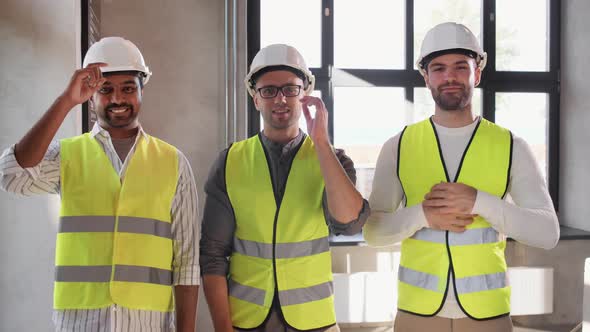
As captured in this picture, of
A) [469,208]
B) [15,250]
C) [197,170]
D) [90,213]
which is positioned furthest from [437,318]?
[197,170]

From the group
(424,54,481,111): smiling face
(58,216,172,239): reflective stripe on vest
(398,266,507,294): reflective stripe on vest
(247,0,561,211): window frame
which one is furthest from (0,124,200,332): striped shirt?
(247,0,561,211): window frame

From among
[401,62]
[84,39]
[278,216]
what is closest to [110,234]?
[278,216]

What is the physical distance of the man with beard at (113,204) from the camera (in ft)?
5.11

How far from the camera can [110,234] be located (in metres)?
1.61

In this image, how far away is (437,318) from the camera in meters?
1.79

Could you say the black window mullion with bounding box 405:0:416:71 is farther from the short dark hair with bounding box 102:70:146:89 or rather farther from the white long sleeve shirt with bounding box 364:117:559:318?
the short dark hair with bounding box 102:70:146:89

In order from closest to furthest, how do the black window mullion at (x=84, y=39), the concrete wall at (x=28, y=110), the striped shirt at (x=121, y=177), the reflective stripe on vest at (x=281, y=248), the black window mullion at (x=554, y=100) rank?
1. the striped shirt at (x=121, y=177)
2. the reflective stripe on vest at (x=281, y=248)
3. the concrete wall at (x=28, y=110)
4. the black window mullion at (x=84, y=39)
5. the black window mullion at (x=554, y=100)

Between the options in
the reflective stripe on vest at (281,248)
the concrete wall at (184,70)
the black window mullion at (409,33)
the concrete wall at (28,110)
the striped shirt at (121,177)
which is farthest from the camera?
the black window mullion at (409,33)

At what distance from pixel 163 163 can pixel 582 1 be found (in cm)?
371

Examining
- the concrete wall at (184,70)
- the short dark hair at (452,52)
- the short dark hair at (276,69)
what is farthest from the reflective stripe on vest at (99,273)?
the concrete wall at (184,70)

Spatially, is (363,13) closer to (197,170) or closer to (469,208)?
(197,170)

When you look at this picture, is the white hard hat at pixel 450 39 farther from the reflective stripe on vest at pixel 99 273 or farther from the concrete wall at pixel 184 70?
the concrete wall at pixel 184 70

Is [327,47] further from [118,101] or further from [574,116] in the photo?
[118,101]

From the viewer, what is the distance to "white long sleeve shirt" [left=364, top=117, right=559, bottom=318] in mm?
1749
